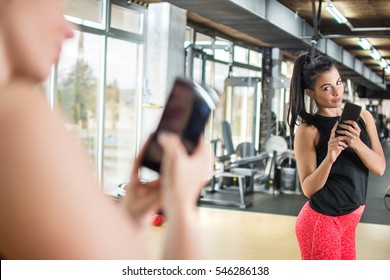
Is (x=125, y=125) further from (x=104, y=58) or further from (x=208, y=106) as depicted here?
(x=208, y=106)

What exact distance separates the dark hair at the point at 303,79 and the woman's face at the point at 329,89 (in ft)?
0.06

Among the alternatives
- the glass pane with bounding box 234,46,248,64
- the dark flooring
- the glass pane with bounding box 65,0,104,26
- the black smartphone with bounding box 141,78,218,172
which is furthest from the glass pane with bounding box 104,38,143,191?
the black smartphone with bounding box 141,78,218,172

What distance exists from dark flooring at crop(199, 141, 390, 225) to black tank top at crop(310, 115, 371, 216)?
180 inches

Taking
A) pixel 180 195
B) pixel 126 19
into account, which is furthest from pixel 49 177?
pixel 126 19

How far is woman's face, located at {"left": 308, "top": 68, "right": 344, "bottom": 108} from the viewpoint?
1.77 meters

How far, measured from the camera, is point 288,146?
8586 mm

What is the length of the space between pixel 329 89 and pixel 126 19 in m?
5.51

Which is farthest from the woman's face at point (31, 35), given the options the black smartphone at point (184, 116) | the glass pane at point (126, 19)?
the glass pane at point (126, 19)

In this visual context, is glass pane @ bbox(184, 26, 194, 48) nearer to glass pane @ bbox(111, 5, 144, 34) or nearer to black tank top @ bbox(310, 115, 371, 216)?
glass pane @ bbox(111, 5, 144, 34)

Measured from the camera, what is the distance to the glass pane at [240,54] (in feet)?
33.0

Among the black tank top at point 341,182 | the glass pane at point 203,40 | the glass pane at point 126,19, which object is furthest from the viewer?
the glass pane at point 203,40

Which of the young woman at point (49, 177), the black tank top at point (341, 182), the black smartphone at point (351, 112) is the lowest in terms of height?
the black tank top at point (341, 182)

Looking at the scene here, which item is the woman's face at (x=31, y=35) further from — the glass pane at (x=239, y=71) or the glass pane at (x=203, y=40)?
the glass pane at (x=239, y=71)
